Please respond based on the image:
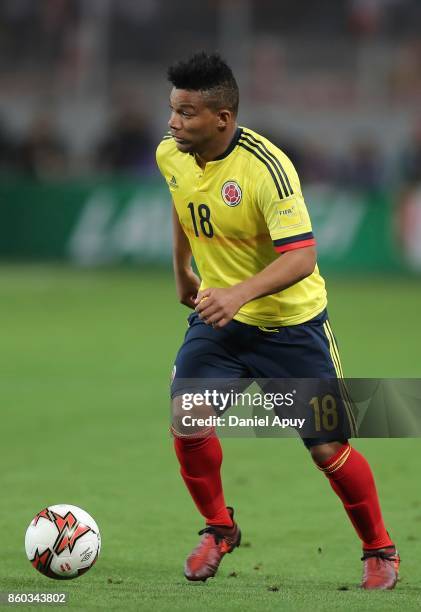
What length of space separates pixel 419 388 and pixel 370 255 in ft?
46.9

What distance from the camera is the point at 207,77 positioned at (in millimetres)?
5176

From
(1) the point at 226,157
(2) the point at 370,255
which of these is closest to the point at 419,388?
(1) the point at 226,157

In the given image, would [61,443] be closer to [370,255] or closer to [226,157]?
[226,157]

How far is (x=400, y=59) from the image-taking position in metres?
22.8

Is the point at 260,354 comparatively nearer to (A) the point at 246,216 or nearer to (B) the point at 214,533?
(A) the point at 246,216

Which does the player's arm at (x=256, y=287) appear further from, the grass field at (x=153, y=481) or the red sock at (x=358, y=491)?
the grass field at (x=153, y=481)

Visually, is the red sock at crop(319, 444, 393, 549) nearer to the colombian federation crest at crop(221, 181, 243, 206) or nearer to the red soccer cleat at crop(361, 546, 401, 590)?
the red soccer cleat at crop(361, 546, 401, 590)

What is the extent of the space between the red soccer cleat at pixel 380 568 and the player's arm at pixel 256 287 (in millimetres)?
1210

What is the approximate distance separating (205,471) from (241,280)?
2.70ft

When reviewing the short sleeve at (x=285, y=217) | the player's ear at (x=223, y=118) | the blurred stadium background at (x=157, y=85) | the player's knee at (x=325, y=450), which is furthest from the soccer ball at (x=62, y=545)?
the blurred stadium background at (x=157, y=85)

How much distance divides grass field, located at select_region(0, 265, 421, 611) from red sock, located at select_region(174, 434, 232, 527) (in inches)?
10.9

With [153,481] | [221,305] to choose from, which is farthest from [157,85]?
[221,305]

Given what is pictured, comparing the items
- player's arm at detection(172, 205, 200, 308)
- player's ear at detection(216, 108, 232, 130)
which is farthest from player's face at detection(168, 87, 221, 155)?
player's arm at detection(172, 205, 200, 308)
